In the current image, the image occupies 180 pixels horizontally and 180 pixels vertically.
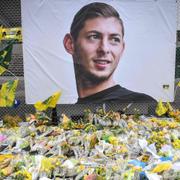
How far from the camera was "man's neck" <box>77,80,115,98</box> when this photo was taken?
14.8ft

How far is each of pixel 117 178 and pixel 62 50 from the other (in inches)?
91.4

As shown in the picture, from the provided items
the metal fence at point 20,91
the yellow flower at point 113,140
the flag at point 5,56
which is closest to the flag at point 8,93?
the metal fence at point 20,91

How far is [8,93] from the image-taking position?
4.46 m

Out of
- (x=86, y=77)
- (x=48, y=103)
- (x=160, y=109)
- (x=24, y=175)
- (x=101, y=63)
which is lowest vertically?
(x=24, y=175)

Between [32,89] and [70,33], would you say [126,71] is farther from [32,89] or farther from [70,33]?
[32,89]

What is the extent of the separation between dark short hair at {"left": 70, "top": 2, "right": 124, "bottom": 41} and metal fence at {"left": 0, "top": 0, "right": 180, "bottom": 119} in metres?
0.86

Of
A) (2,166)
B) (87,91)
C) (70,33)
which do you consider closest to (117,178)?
(2,166)

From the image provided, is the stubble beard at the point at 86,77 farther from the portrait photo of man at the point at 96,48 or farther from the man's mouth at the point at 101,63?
the man's mouth at the point at 101,63

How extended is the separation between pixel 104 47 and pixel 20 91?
57.2 inches

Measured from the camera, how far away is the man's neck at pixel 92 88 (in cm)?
452

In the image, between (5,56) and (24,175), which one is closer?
(24,175)

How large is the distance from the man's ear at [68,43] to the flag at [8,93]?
91 cm

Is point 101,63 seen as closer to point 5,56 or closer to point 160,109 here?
point 160,109

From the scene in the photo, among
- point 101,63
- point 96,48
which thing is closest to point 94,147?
point 101,63
